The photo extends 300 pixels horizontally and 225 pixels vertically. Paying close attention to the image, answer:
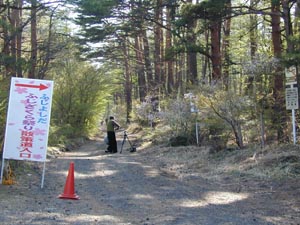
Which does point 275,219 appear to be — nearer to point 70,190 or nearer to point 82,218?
point 82,218

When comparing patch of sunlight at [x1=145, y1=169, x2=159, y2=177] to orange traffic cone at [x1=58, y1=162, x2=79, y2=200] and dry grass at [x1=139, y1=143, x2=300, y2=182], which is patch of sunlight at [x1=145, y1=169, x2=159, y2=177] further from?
orange traffic cone at [x1=58, y1=162, x2=79, y2=200]

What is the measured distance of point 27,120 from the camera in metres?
10.4

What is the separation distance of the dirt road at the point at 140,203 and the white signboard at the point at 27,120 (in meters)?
0.87

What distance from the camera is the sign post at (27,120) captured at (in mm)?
10375

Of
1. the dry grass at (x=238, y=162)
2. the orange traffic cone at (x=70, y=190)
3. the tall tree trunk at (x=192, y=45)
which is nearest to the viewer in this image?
the orange traffic cone at (x=70, y=190)

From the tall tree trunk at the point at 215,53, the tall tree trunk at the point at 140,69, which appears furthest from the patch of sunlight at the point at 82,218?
the tall tree trunk at the point at 140,69

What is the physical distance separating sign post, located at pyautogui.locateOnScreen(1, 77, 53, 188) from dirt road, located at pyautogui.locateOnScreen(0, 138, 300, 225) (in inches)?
34.6

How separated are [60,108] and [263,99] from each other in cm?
2011

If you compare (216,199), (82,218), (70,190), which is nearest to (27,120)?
(70,190)

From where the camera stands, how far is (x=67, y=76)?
106 ft

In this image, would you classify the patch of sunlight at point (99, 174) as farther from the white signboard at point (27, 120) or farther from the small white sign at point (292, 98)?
the small white sign at point (292, 98)

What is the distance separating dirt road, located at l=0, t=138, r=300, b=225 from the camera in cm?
735

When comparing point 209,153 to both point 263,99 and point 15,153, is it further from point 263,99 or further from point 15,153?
point 15,153

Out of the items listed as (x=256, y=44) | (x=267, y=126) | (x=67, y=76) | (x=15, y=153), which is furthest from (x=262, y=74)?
(x=67, y=76)
